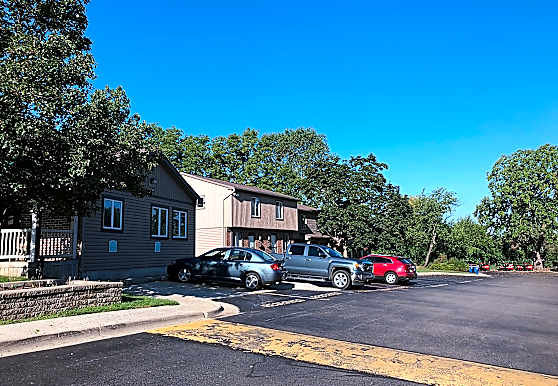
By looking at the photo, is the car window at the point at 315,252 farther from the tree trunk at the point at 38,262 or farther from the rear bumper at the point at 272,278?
the tree trunk at the point at 38,262

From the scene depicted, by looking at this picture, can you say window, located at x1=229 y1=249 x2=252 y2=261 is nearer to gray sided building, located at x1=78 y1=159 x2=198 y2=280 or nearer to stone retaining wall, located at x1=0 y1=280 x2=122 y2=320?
gray sided building, located at x1=78 y1=159 x2=198 y2=280

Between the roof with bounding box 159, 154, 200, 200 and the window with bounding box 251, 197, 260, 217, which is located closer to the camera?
the roof with bounding box 159, 154, 200, 200

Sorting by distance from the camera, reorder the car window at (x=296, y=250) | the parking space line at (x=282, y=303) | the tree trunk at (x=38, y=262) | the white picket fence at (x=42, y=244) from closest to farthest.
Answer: the tree trunk at (x=38, y=262)
the parking space line at (x=282, y=303)
the white picket fence at (x=42, y=244)
the car window at (x=296, y=250)

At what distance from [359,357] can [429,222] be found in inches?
1881

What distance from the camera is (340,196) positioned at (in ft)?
166

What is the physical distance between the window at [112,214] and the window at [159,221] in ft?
7.77

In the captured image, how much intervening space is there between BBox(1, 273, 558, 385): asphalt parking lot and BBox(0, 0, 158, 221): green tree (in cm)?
402

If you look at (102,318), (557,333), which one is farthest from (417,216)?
(102,318)

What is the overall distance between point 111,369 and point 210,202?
29739 millimetres

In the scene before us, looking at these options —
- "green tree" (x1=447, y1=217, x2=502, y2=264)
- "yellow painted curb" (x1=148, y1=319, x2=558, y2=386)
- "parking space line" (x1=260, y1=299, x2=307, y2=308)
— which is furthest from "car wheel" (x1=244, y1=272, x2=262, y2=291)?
"green tree" (x1=447, y1=217, x2=502, y2=264)

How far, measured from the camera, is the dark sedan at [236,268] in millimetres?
18141

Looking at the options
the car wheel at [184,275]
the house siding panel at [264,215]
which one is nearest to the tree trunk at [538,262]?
the house siding panel at [264,215]

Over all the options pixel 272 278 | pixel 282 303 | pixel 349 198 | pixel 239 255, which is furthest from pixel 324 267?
pixel 349 198

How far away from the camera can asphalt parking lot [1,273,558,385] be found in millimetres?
6383
